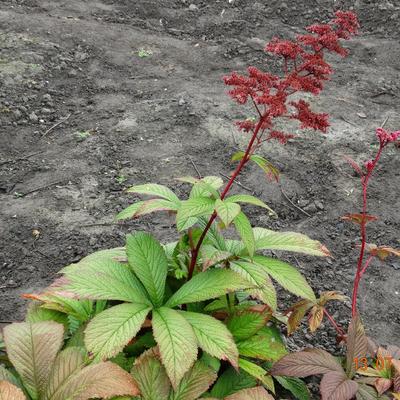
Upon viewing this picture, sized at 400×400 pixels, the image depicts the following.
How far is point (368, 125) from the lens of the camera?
4.80 metres

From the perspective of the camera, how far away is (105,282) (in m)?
1.83

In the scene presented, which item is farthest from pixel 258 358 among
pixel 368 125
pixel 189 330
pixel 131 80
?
pixel 131 80

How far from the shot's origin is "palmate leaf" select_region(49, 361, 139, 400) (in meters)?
1.48

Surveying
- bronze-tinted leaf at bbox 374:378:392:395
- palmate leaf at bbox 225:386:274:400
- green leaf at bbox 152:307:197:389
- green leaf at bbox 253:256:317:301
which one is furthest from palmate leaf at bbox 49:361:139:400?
bronze-tinted leaf at bbox 374:378:392:395

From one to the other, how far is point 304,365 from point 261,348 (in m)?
0.18

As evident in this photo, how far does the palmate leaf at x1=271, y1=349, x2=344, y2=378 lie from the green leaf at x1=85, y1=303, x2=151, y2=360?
1.76 feet

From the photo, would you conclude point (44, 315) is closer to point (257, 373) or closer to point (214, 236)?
point (214, 236)

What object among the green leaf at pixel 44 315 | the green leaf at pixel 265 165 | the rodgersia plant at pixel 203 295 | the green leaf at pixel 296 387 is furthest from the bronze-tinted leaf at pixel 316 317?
the green leaf at pixel 44 315

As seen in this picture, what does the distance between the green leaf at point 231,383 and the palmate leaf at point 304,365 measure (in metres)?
0.13

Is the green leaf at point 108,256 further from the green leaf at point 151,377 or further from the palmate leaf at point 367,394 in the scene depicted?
the palmate leaf at point 367,394

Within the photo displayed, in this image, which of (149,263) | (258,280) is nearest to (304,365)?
(258,280)

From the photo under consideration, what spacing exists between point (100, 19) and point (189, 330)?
19.1 ft

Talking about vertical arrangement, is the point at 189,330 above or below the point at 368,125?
above

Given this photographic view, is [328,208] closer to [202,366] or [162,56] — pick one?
[202,366]
